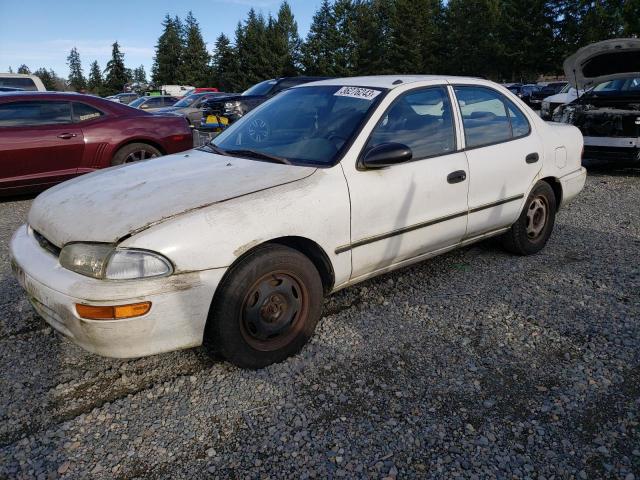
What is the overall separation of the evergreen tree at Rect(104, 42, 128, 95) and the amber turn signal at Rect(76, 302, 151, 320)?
84.7 m

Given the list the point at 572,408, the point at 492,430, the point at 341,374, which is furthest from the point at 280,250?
the point at 572,408

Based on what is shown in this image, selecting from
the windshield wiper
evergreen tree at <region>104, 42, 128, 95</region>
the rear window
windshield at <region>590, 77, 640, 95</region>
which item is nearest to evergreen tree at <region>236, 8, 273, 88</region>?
evergreen tree at <region>104, 42, 128, 95</region>

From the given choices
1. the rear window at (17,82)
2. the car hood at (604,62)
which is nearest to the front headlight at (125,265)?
the car hood at (604,62)

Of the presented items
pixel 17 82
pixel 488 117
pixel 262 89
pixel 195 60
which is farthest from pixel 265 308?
pixel 195 60

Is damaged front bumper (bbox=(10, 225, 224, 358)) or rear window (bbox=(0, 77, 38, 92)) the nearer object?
damaged front bumper (bbox=(10, 225, 224, 358))

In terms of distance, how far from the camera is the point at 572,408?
2.38m

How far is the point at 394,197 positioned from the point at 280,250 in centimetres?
87

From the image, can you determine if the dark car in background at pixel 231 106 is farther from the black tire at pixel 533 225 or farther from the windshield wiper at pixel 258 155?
the windshield wiper at pixel 258 155

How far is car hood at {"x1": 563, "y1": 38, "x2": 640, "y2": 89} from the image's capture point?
6.55 m

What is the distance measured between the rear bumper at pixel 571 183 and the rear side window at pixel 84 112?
578 cm

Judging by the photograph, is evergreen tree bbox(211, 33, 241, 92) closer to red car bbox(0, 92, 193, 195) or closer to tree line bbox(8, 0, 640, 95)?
tree line bbox(8, 0, 640, 95)

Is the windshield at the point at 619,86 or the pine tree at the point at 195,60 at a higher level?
the pine tree at the point at 195,60

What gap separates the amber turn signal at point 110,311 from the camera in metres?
2.21

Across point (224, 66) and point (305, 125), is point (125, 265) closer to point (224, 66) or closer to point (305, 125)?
point (305, 125)
